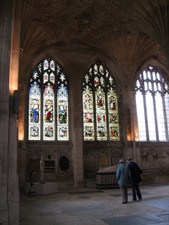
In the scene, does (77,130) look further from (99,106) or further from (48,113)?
(99,106)

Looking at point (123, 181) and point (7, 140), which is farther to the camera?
point (123, 181)

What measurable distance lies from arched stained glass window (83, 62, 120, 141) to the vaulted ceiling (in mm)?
1729

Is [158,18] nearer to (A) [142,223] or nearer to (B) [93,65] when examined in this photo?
(B) [93,65]

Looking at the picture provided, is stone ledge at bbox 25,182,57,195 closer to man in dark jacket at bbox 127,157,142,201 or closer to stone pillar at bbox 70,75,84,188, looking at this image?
stone pillar at bbox 70,75,84,188

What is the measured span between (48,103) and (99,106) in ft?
12.6

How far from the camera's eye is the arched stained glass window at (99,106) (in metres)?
17.8

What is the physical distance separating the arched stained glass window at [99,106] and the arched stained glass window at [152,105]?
2.07 metres

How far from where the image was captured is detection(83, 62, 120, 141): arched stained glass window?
1783 centimetres

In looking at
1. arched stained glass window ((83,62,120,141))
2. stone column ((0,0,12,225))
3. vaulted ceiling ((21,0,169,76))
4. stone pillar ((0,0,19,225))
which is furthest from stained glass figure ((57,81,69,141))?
stone column ((0,0,12,225))

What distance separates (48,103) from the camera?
57.1 ft

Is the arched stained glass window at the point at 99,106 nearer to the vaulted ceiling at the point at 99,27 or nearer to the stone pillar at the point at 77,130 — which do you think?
the stone pillar at the point at 77,130

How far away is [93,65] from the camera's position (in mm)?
18953

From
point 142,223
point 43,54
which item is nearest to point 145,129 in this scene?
point 43,54

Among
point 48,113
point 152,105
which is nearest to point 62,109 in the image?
point 48,113
